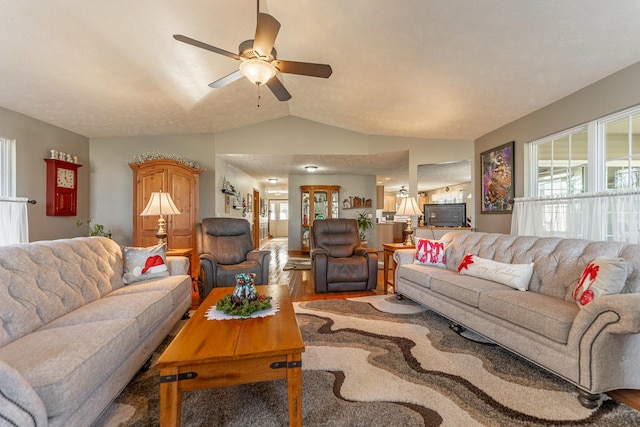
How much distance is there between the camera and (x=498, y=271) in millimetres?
2471

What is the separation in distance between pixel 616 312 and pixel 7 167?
19.3 ft

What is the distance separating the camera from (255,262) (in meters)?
3.66

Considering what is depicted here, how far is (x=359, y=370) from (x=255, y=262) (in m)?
2.11

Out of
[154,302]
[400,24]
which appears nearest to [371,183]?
[400,24]

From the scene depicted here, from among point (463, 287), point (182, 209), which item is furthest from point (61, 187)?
point (463, 287)

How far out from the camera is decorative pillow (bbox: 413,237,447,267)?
3.29 m

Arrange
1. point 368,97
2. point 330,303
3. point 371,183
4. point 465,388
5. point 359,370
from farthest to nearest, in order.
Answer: point 371,183, point 368,97, point 330,303, point 359,370, point 465,388

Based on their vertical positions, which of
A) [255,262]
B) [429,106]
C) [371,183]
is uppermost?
[429,106]

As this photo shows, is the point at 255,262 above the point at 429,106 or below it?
below

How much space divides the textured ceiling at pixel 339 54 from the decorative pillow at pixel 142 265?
6.80 ft

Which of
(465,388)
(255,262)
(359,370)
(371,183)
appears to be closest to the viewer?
(465,388)

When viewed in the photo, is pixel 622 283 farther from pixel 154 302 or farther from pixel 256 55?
pixel 154 302

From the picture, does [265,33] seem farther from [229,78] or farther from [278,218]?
[278,218]

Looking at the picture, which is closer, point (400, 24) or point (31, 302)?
point (31, 302)
